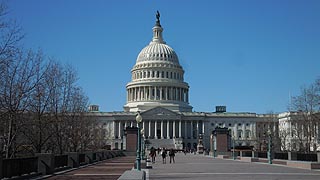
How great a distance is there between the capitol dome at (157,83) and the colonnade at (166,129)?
7330 mm

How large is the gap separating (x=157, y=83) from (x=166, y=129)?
60.7ft

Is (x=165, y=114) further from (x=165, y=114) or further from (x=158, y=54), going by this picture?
(x=158, y=54)

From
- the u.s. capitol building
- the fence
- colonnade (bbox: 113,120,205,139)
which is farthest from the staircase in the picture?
the fence

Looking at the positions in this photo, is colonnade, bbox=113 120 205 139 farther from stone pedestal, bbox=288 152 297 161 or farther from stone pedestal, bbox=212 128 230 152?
stone pedestal, bbox=288 152 297 161

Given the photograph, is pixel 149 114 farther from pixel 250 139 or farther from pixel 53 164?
pixel 53 164

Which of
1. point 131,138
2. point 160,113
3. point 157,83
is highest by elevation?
point 157,83

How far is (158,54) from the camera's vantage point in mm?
190125

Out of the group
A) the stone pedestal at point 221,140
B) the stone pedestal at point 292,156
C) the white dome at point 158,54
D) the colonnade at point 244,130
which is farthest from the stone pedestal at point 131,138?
the white dome at point 158,54

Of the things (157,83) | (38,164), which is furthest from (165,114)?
(38,164)

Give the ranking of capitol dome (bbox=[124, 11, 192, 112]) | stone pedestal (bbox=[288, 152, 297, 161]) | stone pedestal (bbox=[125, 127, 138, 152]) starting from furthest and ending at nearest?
1. capitol dome (bbox=[124, 11, 192, 112])
2. stone pedestal (bbox=[125, 127, 138, 152])
3. stone pedestal (bbox=[288, 152, 297, 161])

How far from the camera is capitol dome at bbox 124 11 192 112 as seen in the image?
185000 mm

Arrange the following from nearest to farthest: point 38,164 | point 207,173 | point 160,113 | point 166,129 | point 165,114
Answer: point 38,164 < point 207,173 < point 160,113 < point 165,114 < point 166,129

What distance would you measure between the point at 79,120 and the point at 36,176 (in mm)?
26675

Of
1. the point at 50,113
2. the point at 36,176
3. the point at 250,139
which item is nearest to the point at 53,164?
the point at 36,176
